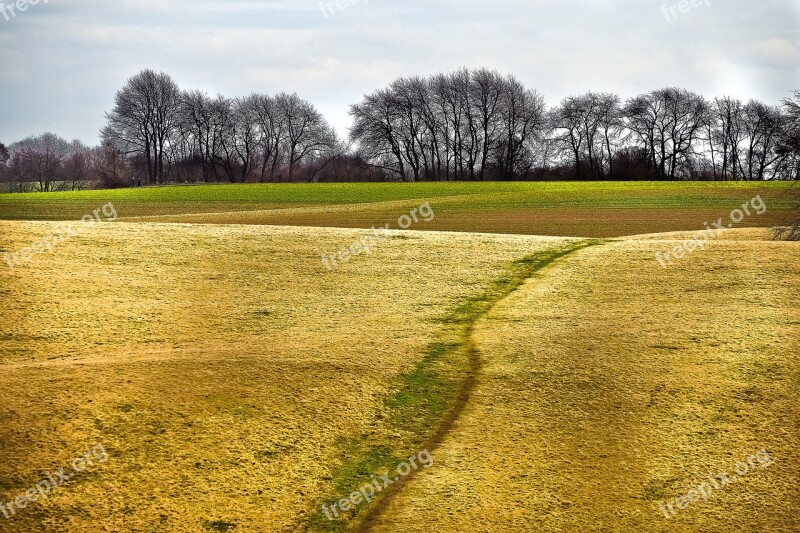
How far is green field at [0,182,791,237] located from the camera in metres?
35.8

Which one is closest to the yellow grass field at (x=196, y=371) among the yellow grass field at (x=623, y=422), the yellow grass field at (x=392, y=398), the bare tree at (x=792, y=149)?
the yellow grass field at (x=392, y=398)

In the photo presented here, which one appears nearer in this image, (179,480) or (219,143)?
(179,480)

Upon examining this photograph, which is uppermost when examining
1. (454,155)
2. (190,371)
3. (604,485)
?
(454,155)

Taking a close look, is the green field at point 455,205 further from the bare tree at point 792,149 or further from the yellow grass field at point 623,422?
the yellow grass field at point 623,422

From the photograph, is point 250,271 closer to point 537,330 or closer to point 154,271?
point 154,271

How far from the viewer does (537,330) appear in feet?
38.4

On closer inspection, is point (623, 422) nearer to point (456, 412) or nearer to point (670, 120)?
point (456, 412)

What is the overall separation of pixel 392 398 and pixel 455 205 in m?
41.1

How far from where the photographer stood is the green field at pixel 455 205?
117 feet

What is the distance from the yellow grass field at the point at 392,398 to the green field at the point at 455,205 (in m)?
18.4

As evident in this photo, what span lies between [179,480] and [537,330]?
622cm

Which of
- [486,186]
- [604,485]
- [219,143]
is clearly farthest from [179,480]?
[219,143]

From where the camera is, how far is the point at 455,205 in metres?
49.7

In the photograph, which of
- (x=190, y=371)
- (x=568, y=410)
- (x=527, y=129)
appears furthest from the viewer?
(x=527, y=129)
